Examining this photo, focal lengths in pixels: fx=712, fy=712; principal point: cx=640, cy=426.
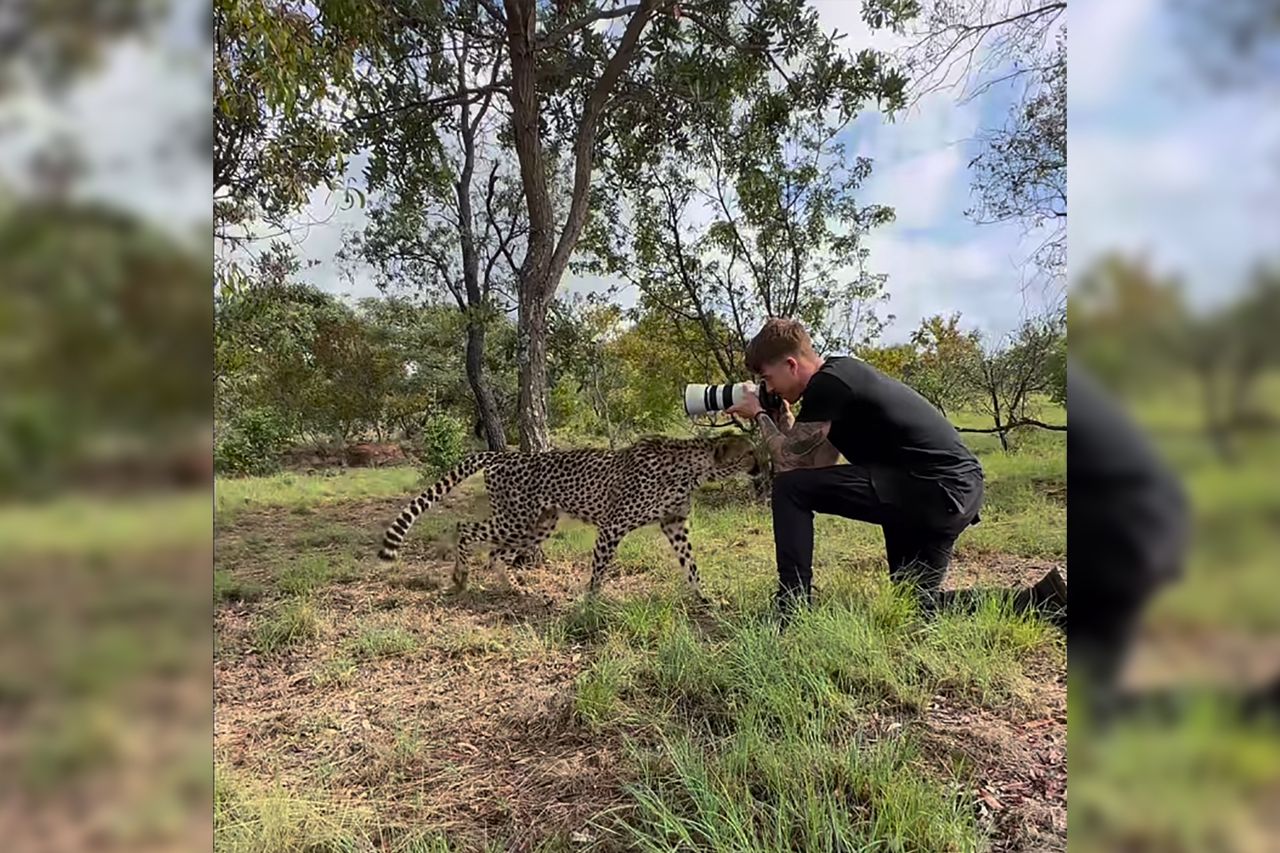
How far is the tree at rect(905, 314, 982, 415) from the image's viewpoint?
5.98 m

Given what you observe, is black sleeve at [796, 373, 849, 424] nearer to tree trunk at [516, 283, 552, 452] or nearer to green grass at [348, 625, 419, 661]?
green grass at [348, 625, 419, 661]

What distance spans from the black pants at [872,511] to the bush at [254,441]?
5174mm

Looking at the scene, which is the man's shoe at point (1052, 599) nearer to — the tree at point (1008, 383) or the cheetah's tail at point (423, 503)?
the tree at point (1008, 383)

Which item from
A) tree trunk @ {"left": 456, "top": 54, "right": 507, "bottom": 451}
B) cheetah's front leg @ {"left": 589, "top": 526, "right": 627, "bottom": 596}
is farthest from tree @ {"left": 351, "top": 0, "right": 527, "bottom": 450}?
cheetah's front leg @ {"left": 589, "top": 526, "right": 627, "bottom": 596}

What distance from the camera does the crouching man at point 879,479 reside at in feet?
9.27

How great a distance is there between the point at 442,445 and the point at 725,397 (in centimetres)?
388

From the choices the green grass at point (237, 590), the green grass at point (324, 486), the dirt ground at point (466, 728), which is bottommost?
the dirt ground at point (466, 728)

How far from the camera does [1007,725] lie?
2199 millimetres
